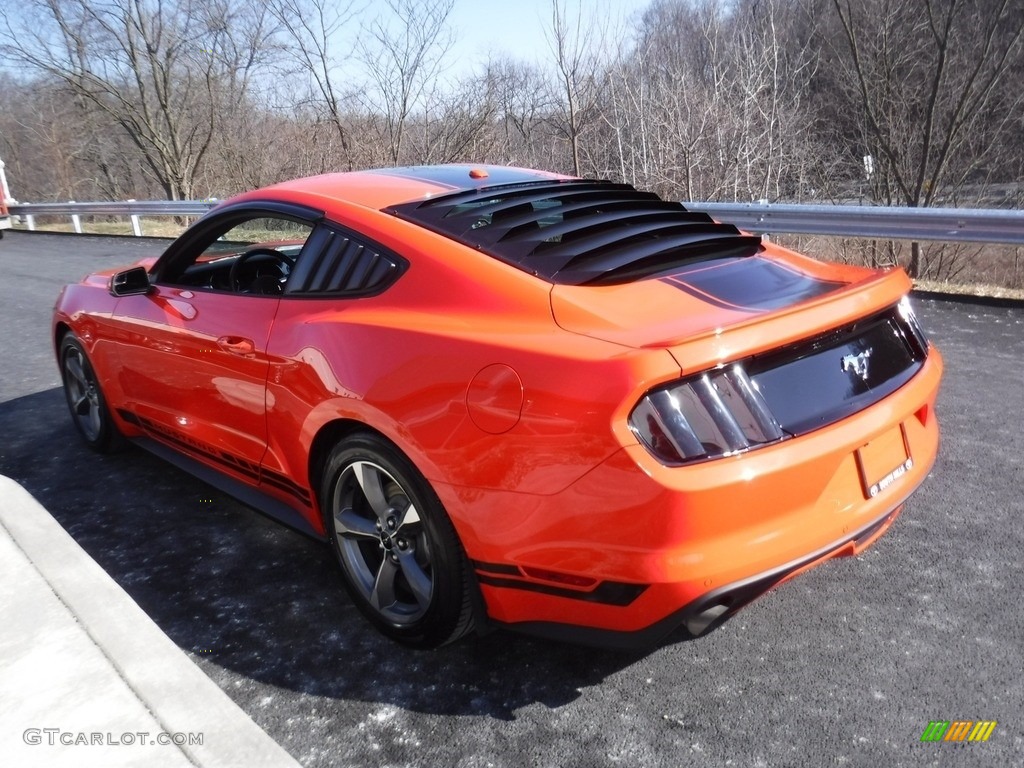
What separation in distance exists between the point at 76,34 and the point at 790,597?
23542mm

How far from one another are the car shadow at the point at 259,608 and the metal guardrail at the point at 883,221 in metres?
5.65

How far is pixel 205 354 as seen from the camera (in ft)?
10.7

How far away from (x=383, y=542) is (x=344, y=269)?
97 centimetres

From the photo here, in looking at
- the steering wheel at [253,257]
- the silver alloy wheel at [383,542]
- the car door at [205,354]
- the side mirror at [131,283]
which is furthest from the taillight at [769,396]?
the side mirror at [131,283]

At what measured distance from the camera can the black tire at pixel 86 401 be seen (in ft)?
14.3

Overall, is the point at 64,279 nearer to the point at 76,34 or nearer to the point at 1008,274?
the point at 76,34

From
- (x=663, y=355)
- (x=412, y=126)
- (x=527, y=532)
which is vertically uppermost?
(x=412, y=126)

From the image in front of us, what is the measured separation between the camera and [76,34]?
20234mm

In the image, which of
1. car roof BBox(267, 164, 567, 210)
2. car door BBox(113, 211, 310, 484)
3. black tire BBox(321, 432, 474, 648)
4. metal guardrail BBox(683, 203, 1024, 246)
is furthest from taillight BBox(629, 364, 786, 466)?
metal guardrail BBox(683, 203, 1024, 246)

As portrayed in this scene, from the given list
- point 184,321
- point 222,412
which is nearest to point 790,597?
point 222,412

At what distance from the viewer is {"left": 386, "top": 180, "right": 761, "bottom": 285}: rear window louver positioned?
245 cm

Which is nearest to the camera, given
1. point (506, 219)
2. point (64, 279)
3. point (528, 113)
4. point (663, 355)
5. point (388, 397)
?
point (663, 355)

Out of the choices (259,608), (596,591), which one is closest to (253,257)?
(259,608)

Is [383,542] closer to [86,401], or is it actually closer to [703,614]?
[703,614]
